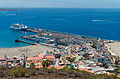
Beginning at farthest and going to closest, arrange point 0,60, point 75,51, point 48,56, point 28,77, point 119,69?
point 75,51, point 48,56, point 0,60, point 119,69, point 28,77

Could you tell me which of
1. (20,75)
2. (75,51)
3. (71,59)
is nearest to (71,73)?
(20,75)

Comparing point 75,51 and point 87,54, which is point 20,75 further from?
point 75,51

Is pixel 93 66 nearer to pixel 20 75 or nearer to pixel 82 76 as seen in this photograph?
pixel 82 76

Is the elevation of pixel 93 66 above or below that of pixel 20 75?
below

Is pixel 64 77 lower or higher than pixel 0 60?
higher

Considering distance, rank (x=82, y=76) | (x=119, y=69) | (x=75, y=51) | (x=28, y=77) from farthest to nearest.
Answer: (x=75, y=51) → (x=119, y=69) → (x=82, y=76) → (x=28, y=77)

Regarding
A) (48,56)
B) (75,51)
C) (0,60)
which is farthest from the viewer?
(75,51)

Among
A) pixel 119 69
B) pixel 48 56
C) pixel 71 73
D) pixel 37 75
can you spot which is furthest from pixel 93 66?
pixel 37 75

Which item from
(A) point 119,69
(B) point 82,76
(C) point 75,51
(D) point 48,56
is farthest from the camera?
(C) point 75,51

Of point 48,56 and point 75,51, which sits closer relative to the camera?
point 48,56
